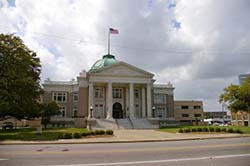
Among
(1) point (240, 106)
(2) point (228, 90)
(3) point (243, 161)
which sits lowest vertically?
(3) point (243, 161)

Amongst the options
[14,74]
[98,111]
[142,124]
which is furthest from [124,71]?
[14,74]

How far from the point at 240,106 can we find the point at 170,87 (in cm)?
2416

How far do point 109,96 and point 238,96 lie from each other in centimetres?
2380

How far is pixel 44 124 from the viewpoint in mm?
52000

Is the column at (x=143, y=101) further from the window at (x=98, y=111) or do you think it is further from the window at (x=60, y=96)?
the window at (x=60, y=96)

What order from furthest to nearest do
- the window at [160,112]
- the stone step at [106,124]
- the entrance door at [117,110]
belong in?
the window at [160,112]
the entrance door at [117,110]
the stone step at [106,124]

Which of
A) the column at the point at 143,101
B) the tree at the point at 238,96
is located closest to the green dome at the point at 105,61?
the column at the point at 143,101

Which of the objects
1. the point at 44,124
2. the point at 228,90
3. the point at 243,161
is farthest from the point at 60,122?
the point at 243,161

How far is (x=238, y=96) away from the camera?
4519 cm

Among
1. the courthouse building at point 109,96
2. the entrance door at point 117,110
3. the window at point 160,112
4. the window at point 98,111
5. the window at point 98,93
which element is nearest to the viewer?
the courthouse building at point 109,96

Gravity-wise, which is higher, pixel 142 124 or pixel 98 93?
pixel 98 93

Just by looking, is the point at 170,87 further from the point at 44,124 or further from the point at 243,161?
the point at 243,161

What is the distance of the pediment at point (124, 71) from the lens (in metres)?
49.3

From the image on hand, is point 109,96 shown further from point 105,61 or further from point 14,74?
point 14,74
